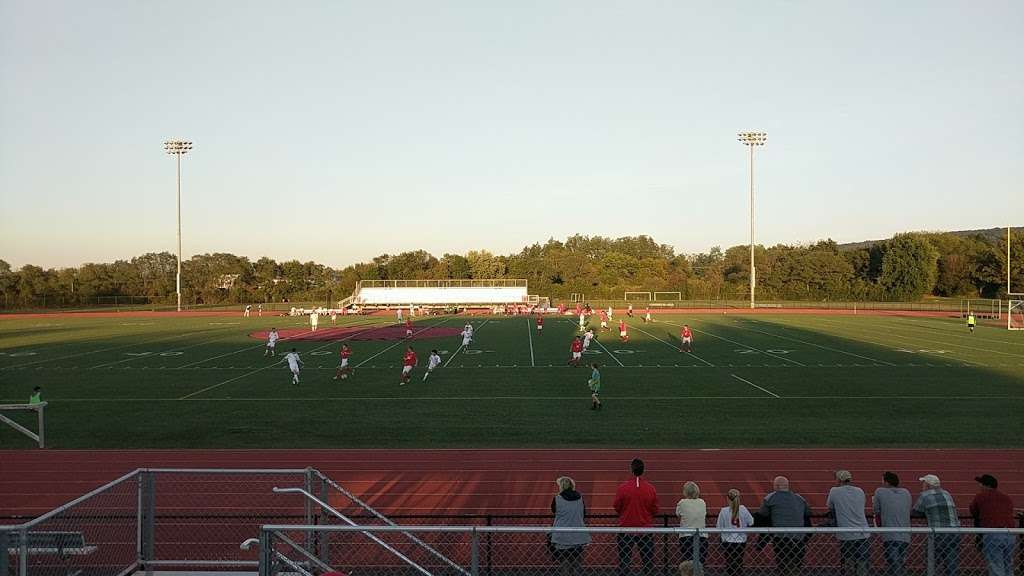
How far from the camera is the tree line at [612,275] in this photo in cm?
8962

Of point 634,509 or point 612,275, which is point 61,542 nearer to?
point 634,509

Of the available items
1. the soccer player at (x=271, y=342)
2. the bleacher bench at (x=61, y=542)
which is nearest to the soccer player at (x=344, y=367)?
the soccer player at (x=271, y=342)

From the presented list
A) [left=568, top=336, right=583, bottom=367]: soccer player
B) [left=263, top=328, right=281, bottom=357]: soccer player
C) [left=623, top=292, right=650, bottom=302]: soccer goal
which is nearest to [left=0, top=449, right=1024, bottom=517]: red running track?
[left=568, top=336, right=583, bottom=367]: soccer player

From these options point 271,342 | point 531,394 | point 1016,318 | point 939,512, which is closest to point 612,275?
point 1016,318

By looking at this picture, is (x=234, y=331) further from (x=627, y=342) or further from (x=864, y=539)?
(x=864, y=539)

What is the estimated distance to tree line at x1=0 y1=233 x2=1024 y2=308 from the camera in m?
89.6

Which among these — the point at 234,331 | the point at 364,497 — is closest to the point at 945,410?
the point at 364,497

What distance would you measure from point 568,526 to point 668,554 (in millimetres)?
2108

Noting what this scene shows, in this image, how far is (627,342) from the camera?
3912cm

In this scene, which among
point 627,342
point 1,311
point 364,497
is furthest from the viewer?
point 1,311

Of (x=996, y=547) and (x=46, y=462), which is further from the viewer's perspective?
(x=46, y=462)

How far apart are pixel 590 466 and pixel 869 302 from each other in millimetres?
78682

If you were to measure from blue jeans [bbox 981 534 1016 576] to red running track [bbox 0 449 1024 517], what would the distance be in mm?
4474

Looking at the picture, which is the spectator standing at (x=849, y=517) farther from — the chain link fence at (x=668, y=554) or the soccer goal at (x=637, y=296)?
the soccer goal at (x=637, y=296)
